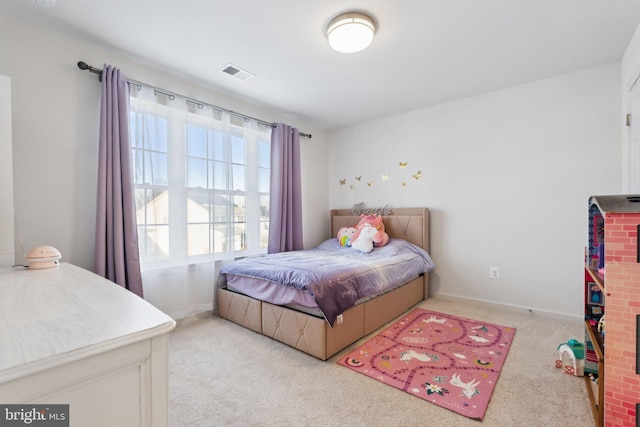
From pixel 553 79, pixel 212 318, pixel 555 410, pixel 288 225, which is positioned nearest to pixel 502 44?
pixel 553 79

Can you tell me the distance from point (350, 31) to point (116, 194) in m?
2.10

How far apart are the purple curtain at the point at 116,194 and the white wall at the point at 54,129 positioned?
5.8 inches

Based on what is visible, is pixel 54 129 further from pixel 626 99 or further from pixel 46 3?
pixel 626 99

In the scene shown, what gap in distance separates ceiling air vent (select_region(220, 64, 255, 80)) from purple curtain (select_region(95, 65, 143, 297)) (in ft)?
2.68

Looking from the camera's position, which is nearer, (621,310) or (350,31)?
(621,310)

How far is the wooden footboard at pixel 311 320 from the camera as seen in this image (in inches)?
79.3

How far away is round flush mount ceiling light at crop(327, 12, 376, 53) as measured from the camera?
183 cm

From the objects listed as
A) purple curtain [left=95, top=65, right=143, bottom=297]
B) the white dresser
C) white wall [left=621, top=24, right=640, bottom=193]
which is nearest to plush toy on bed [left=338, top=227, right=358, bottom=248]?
purple curtain [left=95, top=65, right=143, bottom=297]

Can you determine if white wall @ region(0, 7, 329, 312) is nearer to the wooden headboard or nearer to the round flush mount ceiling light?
the round flush mount ceiling light

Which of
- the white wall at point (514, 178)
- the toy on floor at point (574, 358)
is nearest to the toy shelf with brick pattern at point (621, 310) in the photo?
the toy on floor at point (574, 358)

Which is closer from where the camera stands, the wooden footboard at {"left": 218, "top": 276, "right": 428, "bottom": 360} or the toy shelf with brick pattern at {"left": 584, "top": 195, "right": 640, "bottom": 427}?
the toy shelf with brick pattern at {"left": 584, "top": 195, "right": 640, "bottom": 427}

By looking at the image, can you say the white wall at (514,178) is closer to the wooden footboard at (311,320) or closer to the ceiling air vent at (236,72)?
the wooden footboard at (311,320)

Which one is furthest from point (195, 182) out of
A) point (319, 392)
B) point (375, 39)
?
point (319, 392)

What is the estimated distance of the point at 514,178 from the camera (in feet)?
9.61
